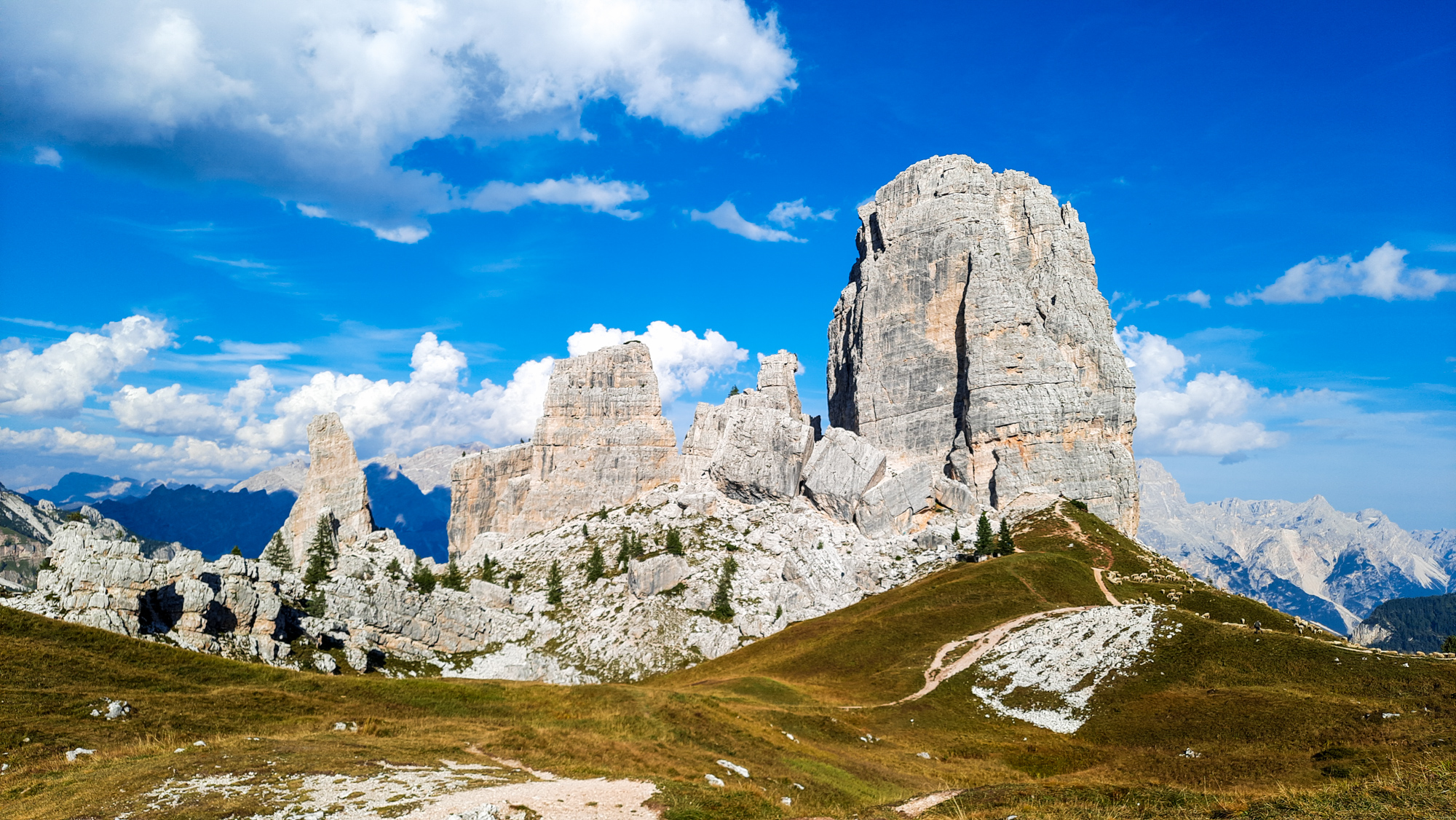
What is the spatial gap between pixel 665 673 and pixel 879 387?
3573 inches

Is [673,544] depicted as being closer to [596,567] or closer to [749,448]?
[596,567]

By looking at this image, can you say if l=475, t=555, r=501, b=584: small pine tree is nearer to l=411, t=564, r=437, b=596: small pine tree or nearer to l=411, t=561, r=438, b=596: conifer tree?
l=411, t=561, r=438, b=596: conifer tree

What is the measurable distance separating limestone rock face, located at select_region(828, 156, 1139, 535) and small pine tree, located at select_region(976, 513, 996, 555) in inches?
961

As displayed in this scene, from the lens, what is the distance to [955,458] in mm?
154375

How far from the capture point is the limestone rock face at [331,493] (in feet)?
515

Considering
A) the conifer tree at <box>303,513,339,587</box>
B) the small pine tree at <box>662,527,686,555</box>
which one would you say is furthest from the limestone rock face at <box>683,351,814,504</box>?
the conifer tree at <box>303,513,339,587</box>

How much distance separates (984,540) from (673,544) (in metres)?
58.0

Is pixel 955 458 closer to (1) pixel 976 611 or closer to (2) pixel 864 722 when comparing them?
(1) pixel 976 611

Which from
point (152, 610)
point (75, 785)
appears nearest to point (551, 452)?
point (152, 610)

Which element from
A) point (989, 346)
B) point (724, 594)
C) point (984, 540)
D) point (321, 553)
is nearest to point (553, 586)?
point (724, 594)

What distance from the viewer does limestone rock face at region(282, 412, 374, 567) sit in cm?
15688

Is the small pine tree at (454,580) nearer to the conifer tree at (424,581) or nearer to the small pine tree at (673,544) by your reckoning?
the conifer tree at (424,581)

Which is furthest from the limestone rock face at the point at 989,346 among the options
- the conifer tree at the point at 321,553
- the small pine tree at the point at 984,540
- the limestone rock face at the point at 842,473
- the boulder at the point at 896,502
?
the conifer tree at the point at 321,553

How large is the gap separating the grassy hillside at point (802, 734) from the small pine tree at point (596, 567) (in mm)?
71907
